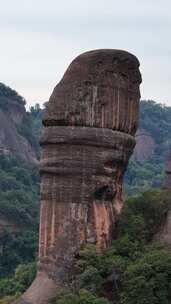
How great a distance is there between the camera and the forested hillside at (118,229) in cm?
3042

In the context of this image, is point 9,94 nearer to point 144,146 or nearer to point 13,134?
point 13,134

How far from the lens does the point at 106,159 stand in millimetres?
32562

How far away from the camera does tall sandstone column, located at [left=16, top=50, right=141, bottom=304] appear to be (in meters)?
32.0

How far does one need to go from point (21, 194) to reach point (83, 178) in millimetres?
57348

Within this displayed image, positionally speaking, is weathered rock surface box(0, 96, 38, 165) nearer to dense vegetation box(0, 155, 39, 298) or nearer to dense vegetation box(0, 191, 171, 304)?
dense vegetation box(0, 155, 39, 298)

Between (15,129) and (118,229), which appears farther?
(15,129)

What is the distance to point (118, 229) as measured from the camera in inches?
1307

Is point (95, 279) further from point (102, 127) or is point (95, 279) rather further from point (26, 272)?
point (26, 272)

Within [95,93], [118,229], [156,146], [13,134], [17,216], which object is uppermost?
[95,93]

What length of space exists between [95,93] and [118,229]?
4112 mm

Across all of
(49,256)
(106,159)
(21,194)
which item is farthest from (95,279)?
(21,194)

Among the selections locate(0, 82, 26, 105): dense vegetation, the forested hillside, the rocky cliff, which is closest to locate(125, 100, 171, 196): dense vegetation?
the forested hillside

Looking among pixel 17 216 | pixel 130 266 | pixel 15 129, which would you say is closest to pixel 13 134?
pixel 15 129

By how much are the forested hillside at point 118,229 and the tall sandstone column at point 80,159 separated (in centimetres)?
66
